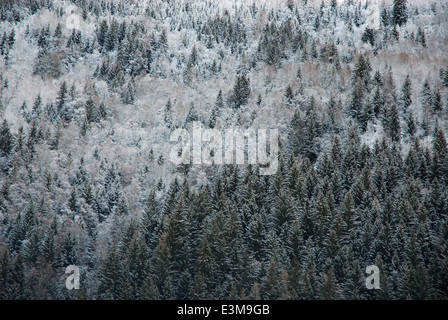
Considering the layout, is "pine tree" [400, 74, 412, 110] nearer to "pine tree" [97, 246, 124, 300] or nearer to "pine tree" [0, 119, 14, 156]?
"pine tree" [97, 246, 124, 300]

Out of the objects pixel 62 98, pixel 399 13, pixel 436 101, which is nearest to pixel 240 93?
pixel 62 98

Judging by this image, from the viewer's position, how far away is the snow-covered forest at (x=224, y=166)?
34594 millimetres

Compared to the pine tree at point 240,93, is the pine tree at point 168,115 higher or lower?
lower

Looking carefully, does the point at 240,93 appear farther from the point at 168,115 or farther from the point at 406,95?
the point at 406,95

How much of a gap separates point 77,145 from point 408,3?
64.0 metres

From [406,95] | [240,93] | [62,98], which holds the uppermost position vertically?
[240,93]

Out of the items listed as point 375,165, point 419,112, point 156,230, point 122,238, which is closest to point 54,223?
point 122,238

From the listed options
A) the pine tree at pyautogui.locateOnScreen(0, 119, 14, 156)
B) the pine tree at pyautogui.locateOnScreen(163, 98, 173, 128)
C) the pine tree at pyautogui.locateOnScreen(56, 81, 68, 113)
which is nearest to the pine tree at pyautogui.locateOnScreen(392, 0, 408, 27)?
the pine tree at pyautogui.locateOnScreen(163, 98, 173, 128)

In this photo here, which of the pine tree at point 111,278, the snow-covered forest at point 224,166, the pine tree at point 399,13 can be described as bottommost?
the pine tree at point 111,278

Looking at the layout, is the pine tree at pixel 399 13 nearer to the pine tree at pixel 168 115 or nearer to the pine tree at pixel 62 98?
the pine tree at pixel 168 115

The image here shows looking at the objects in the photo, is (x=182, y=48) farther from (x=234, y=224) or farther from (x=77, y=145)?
(x=234, y=224)

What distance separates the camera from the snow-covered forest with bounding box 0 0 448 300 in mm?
34594

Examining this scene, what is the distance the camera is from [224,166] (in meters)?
42.9

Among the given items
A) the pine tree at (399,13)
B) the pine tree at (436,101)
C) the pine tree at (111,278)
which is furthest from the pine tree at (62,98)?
the pine tree at (399,13)
